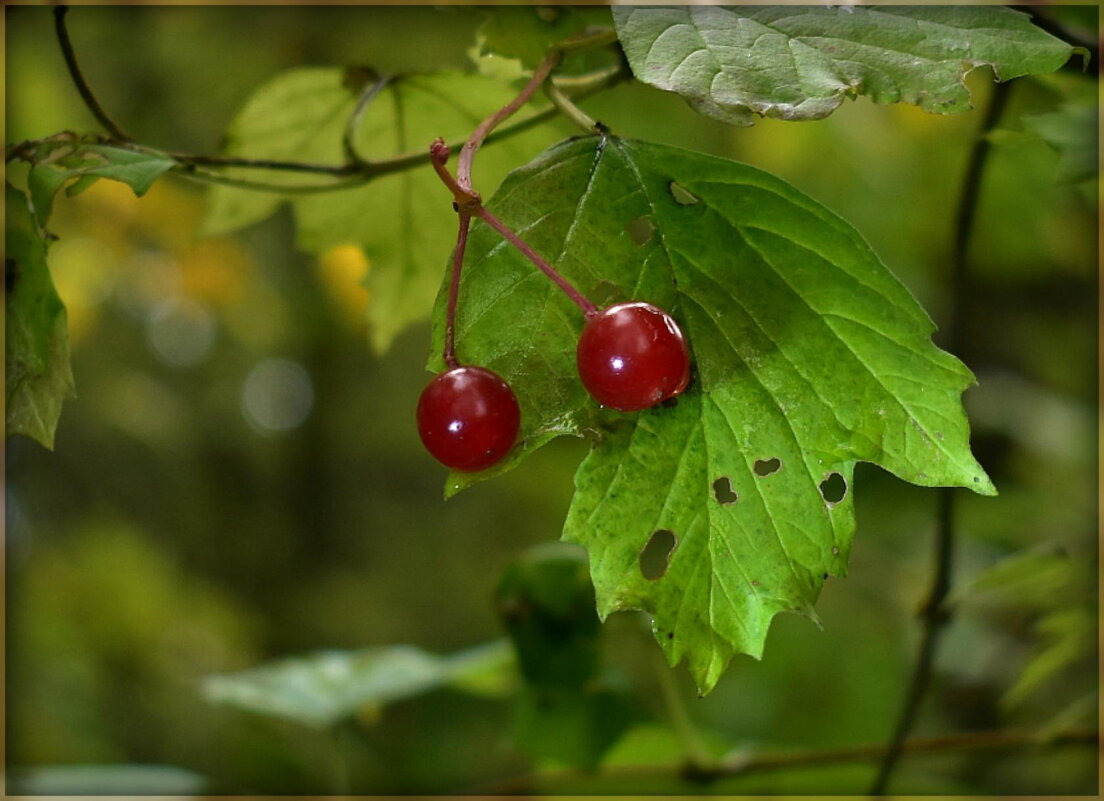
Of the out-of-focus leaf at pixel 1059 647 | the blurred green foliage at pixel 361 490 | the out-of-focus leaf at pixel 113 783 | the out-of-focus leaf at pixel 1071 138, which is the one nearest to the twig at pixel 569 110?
the blurred green foliage at pixel 361 490

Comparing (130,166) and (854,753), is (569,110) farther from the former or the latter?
(854,753)

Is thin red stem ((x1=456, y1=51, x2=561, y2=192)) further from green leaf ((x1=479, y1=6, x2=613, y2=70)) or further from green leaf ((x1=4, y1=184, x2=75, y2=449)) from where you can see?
green leaf ((x1=4, y1=184, x2=75, y2=449))

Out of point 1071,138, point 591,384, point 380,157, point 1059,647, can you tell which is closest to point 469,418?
point 591,384

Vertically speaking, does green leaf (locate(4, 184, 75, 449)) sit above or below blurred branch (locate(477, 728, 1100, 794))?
above

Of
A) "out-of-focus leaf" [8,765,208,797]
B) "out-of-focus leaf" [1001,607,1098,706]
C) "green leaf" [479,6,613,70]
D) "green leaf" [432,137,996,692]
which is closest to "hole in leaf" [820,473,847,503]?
"green leaf" [432,137,996,692]

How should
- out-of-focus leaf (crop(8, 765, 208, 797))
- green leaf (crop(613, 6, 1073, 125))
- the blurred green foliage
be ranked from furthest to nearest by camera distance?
the blurred green foliage → out-of-focus leaf (crop(8, 765, 208, 797)) → green leaf (crop(613, 6, 1073, 125))

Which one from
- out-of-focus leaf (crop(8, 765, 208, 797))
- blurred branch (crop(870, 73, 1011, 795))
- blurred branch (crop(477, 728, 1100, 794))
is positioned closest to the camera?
blurred branch (crop(870, 73, 1011, 795))

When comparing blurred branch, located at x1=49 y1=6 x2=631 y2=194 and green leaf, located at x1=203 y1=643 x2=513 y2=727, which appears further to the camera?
green leaf, located at x1=203 y1=643 x2=513 y2=727

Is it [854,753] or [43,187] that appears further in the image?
[854,753]
